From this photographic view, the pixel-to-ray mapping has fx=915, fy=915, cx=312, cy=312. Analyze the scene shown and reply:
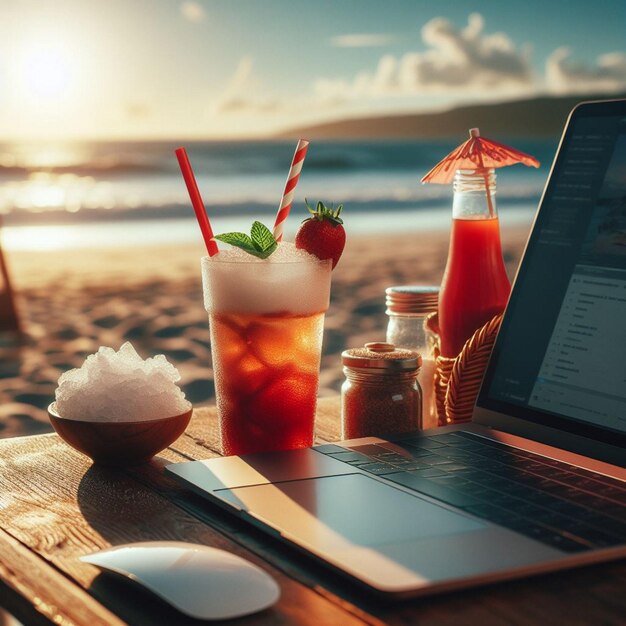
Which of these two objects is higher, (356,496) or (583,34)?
(583,34)

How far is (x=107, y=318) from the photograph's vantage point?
4.65m

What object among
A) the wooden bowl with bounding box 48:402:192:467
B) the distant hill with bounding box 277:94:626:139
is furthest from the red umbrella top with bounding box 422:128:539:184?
the distant hill with bounding box 277:94:626:139

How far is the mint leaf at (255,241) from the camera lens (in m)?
0.98

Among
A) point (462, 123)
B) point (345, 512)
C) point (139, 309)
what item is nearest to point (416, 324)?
point (345, 512)

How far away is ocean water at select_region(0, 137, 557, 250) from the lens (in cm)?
825

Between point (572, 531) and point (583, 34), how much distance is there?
18.7 m

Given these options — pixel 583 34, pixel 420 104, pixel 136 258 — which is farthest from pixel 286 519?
pixel 583 34

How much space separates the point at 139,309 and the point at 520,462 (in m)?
4.10

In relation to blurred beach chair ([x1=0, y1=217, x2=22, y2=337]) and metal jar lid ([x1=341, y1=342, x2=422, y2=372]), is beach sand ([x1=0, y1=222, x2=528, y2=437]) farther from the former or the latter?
metal jar lid ([x1=341, y1=342, x2=422, y2=372])

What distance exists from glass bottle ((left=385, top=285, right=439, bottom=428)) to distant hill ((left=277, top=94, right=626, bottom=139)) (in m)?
15.9

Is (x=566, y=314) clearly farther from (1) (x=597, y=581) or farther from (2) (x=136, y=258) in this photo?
(2) (x=136, y=258)

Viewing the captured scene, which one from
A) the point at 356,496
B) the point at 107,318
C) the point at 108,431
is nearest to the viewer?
the point at 356,496

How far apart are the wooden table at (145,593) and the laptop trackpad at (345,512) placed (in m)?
0.02

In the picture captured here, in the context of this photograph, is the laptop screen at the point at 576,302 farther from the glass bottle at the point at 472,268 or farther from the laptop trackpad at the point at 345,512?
the laptop trackpad at the point at 345,512
